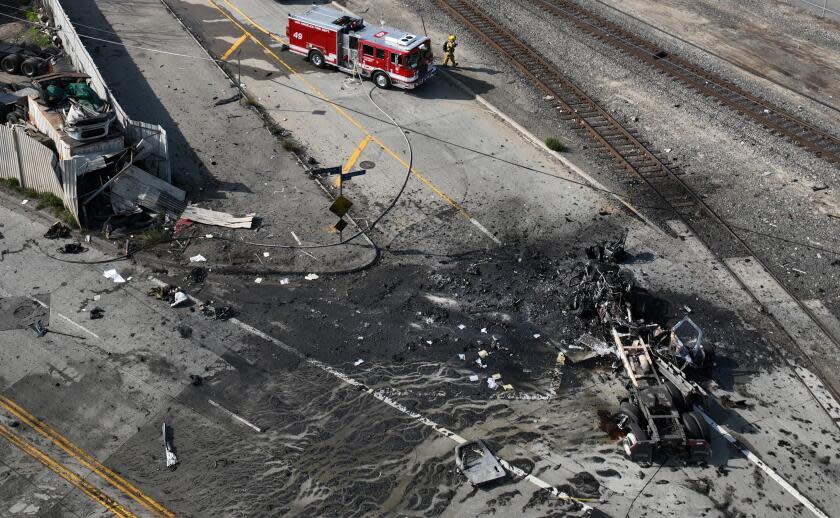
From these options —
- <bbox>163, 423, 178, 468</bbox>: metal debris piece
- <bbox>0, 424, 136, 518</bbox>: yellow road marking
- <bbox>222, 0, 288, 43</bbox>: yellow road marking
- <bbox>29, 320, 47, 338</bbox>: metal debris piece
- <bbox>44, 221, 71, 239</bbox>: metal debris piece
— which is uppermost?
<bbox>222, 0, 288, 43</bbox>: yellow road marking

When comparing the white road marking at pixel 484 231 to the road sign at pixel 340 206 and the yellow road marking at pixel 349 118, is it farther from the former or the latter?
the road sign at pixel 340 206

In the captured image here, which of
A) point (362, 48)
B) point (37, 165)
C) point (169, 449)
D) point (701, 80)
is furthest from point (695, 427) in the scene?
point (37, 165)

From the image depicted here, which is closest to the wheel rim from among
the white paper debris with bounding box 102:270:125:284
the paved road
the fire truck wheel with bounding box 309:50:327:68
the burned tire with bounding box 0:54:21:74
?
the paved road

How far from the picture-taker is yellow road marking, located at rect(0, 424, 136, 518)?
1265cm

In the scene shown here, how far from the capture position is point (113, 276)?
17.4m

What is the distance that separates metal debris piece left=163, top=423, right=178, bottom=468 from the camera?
13.4m

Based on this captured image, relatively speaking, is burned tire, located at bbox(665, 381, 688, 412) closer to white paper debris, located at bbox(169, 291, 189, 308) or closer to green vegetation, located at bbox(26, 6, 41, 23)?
white paper debris, located at bbox(169, 291, 189, 308)

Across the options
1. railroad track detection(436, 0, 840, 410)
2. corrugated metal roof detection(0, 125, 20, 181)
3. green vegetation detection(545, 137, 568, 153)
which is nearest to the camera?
corrugated metal roof detection(0, 125, 20, 181)

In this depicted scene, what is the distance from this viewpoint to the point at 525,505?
13.0 meters

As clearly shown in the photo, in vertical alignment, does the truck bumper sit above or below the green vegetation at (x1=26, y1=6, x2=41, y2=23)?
above

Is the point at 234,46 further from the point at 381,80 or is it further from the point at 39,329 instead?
the point at 39,329

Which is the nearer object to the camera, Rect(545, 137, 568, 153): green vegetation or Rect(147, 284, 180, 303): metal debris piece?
Rect(147, 284, 180, 303): metal debris piece

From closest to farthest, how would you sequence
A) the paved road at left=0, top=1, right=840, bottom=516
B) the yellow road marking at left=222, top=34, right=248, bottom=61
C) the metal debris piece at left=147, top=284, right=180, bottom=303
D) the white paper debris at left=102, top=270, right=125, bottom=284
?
the paved road at left=0, top=1, right=840, bottom=516, the metal debris piece at left=147, top=284, right=180, bottom=303, the white paper debris at left=102, top=270, right=125, bottom=284, the yellow road marking at left=222, top=34, right=248, bottom=61

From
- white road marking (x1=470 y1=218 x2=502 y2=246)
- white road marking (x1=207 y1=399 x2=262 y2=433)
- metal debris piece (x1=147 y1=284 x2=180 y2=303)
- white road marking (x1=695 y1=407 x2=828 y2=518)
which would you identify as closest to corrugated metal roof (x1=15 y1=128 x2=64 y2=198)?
metal debris piece (x1=147 y1=284 x2=180 y2=303)
